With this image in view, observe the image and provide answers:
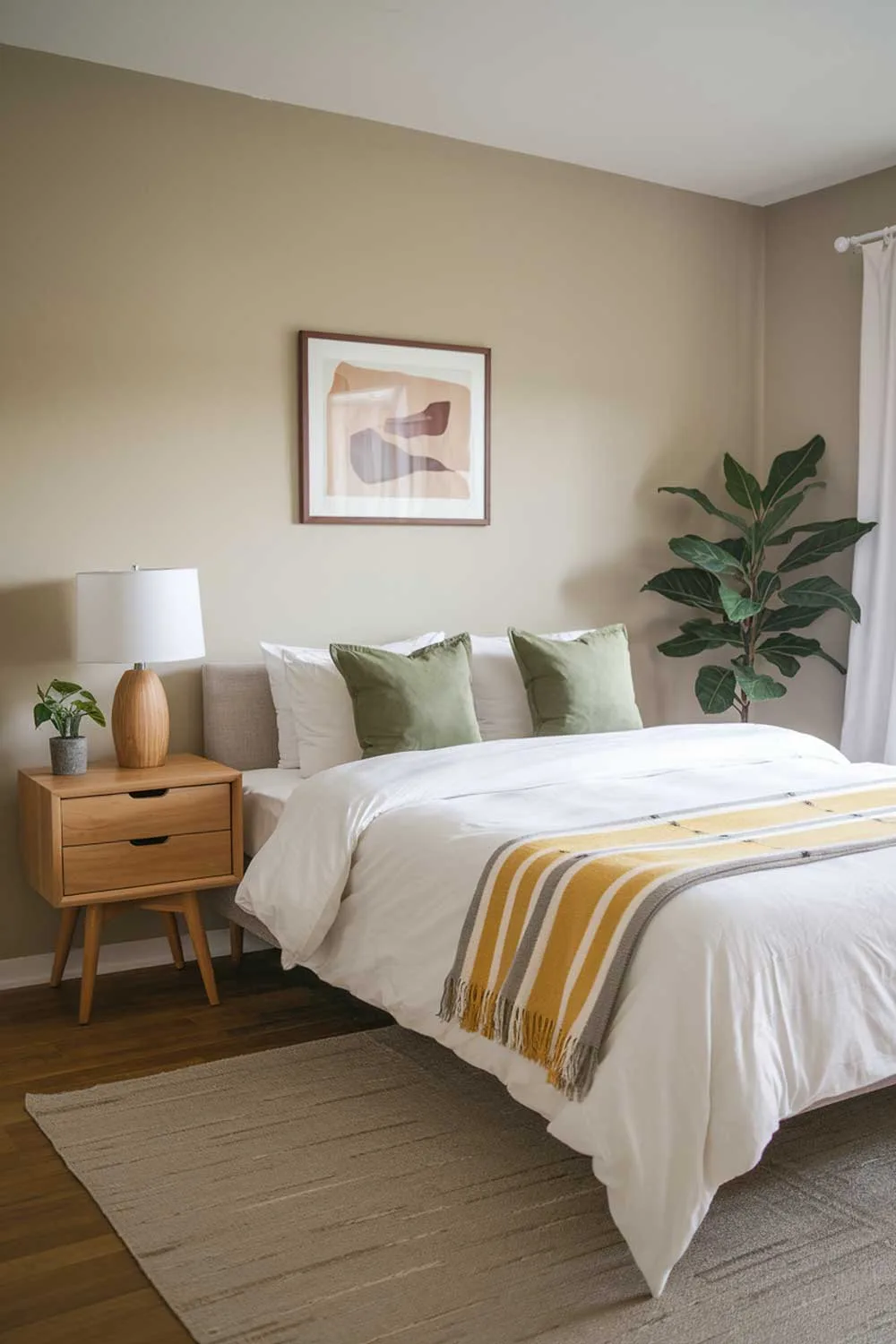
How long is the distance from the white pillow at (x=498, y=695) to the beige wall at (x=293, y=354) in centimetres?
40

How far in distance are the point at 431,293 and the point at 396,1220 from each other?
3209 mm

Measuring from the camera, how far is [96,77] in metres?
3.86

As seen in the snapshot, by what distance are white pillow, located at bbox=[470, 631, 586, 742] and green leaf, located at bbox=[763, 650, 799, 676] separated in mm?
1141

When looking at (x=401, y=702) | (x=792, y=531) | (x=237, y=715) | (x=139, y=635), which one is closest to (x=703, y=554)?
(x=792, y=531)

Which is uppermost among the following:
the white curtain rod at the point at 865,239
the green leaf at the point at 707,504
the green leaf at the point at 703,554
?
the white curtain rod at the point at 865,239

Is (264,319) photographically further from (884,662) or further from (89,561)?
(884,662)

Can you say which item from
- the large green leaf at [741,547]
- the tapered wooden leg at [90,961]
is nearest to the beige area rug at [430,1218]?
the tapered wooden leg at [90,961]

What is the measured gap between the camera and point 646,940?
93.5 inches

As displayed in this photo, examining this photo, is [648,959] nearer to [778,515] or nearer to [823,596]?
[823,596]

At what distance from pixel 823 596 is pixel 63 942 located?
2.99m

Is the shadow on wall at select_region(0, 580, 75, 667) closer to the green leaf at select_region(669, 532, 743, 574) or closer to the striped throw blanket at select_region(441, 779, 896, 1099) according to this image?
the striped throw blanket at select_region(441, 779, 896, 1099)

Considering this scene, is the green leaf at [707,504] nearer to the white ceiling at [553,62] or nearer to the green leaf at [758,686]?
the green leaf at [758,686]

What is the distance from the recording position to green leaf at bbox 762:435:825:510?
5070mm

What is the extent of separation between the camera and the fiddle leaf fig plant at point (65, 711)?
3693mm
